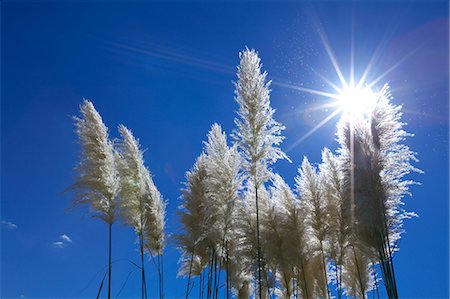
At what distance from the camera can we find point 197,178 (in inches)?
251

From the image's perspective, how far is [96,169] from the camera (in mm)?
5301

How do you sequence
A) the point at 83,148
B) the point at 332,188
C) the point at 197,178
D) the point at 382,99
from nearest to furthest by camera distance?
the point at 382,99 → the point at 83,148 → the point at 332,188 → the point at 197,178

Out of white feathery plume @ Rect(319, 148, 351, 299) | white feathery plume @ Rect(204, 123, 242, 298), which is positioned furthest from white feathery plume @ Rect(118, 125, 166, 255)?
white feathery plume @ Rect(319, 148, 351, 299)

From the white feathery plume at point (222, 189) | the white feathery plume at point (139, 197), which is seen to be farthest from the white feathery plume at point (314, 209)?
the white feathery plume at point (139, 197)

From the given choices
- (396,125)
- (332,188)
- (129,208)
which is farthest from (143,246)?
(396,125)

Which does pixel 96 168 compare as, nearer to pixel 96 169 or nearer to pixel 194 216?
pixel 96 169

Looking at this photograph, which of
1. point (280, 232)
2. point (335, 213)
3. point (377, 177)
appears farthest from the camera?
point (280, 232)

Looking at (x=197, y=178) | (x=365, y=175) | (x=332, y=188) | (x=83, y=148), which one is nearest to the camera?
(x=365, y=175)

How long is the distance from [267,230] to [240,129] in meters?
1.68

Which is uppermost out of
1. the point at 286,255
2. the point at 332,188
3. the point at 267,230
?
the point at 332,188

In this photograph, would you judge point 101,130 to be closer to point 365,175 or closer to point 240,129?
point 240,129

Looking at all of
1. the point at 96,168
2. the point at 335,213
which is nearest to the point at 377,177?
the point at 335,213

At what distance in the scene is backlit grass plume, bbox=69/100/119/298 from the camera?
5.21 metres

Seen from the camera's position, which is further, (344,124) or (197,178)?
(197,178)
